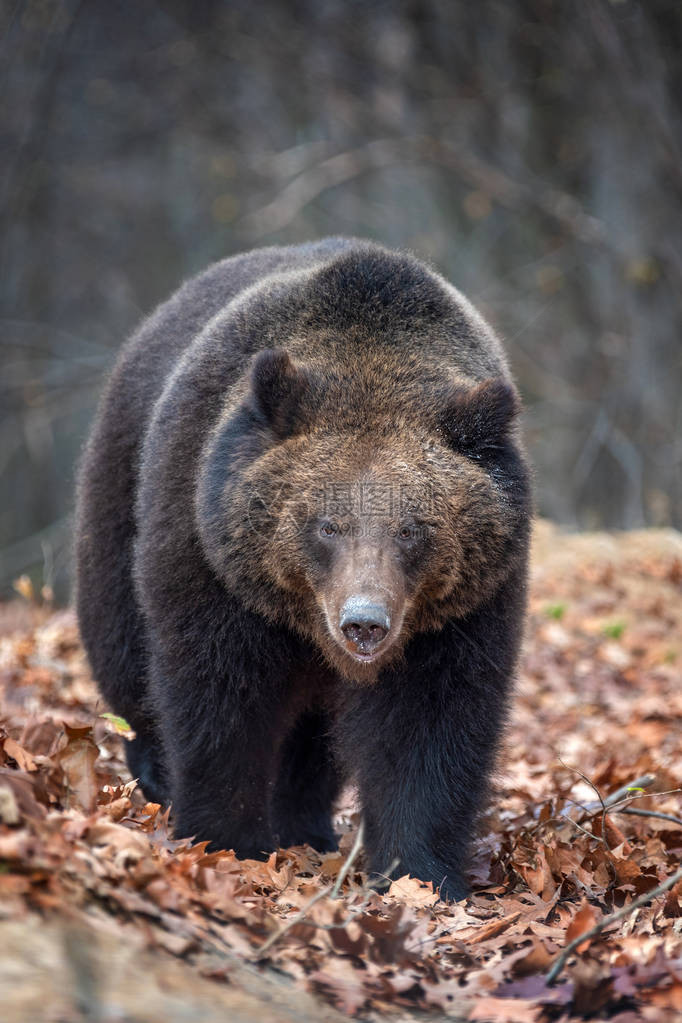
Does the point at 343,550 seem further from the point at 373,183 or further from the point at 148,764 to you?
the point at 373,183

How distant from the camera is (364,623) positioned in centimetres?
439

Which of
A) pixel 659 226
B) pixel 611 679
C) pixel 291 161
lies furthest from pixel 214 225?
pixel 611 679

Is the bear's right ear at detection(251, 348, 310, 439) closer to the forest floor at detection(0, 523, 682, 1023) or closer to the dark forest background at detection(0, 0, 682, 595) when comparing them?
the forest floor at detection(0, 523, 682, 1023)

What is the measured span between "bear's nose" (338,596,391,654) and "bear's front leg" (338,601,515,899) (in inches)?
24.5

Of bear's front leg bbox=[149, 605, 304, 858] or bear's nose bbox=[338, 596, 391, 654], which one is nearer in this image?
bear's nose bbox=[338, 596, 391, 654]

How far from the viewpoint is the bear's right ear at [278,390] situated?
4.77 meters

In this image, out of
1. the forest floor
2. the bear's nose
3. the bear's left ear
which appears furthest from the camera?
the bear's left ear

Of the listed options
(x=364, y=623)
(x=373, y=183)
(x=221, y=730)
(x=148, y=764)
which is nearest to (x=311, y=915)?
(x=364, y=623)

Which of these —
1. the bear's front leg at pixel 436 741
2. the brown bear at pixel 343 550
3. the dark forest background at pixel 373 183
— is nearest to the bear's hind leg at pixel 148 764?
the brown bear at pixel 343 550

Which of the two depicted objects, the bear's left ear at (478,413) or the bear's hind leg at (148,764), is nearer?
the bear's left ear at (478,413)

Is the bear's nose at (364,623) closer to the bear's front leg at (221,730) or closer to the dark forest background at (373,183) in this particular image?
the bear's front leg at (221,730)

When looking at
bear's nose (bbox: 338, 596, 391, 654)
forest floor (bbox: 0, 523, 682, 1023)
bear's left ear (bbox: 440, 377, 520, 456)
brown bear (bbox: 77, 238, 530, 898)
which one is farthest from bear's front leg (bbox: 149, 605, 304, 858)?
bear's left ear (bbox: 440, 377, 520, 456)

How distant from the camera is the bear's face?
15.6 feet

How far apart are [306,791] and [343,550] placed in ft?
7.30
